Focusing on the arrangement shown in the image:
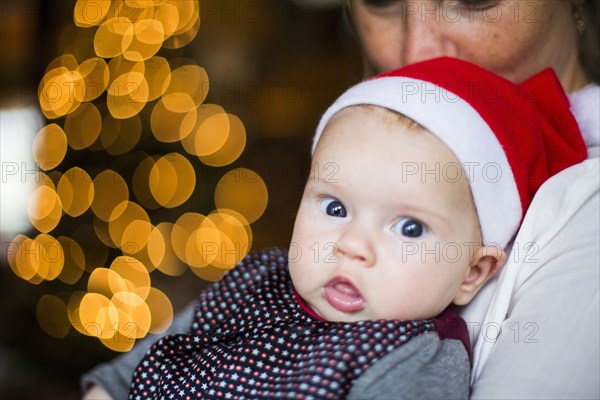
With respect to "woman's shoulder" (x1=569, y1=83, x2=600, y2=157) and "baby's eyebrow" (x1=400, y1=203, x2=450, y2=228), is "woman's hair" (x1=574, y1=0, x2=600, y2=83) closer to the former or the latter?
"woman's shoulder" (x1=569, y1=83, x2=600, y2=157)

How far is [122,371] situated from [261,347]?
38cm

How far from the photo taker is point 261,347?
3.52 feet

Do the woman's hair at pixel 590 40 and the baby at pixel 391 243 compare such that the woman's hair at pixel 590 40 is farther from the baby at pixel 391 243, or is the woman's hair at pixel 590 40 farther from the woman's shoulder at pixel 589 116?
the baby at pixel 391 243

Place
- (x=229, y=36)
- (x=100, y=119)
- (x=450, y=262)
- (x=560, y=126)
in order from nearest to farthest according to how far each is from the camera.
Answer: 1. (x=450, y=262)
2. (x=560, y=126)
3. (x=100, y=119)
4. (x=229, y=36)

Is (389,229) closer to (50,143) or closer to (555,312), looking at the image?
(555,312)

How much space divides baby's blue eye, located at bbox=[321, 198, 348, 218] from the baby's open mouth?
10 centimetres

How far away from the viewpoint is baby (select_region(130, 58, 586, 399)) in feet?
3.24

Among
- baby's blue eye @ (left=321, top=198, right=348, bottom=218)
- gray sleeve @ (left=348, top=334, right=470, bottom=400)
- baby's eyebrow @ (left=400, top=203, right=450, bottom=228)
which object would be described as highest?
baby's blue eye @ (left=321, top=198, right=348, bottom=218)

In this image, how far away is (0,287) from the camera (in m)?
2.73

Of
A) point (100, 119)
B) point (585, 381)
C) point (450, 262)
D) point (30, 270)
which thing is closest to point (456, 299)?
point (450, 262)

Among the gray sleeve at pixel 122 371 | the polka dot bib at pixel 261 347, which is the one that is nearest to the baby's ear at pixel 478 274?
the polka dot bib at pixel 261 347

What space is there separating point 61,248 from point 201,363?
1.69 m

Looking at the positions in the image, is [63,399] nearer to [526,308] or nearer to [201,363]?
[201,363]

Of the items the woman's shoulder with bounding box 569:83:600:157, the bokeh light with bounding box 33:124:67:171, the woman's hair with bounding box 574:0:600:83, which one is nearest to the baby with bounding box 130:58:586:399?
Answer: the woman's shoulder with bounding box 569:83:600:157
